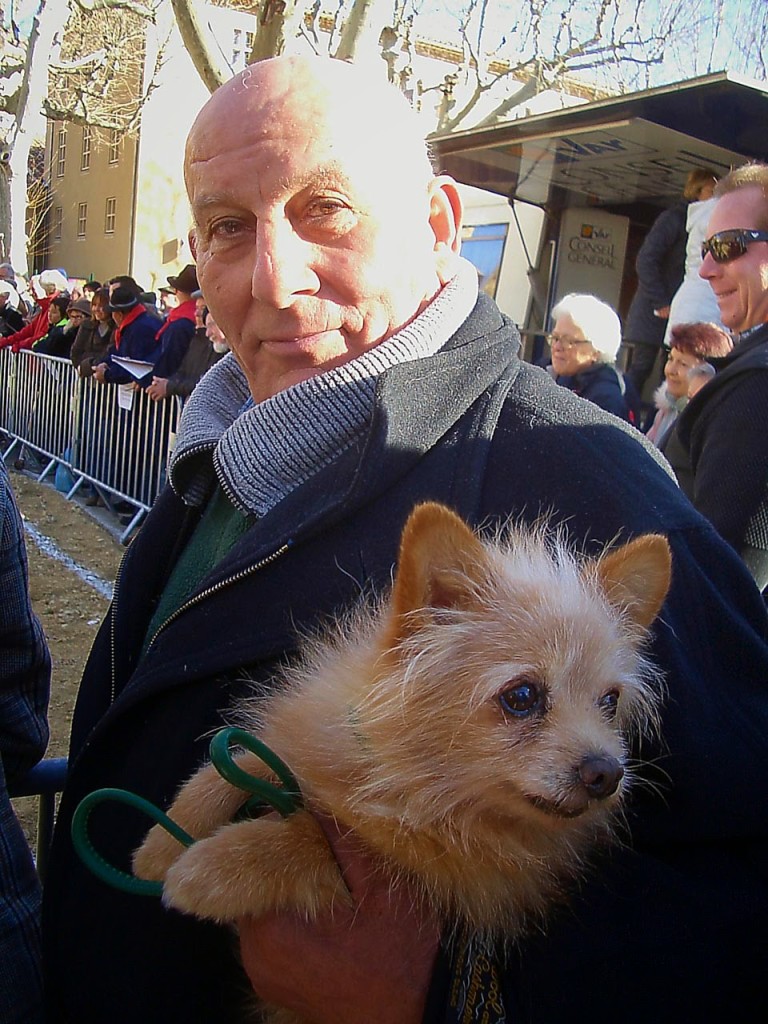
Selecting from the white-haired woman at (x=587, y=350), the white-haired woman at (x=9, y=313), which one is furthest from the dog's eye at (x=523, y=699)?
the white-haired woman at (x=9, y=313)

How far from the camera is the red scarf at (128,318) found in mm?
10086

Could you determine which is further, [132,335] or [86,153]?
[86,153]

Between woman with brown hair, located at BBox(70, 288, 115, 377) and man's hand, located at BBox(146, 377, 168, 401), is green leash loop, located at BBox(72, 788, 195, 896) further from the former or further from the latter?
woman with brown hair, located at BBox(70, 288, 115, 377)

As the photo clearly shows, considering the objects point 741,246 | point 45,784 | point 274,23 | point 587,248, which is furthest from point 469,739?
point 274,23

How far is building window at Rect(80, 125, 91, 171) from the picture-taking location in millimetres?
36156

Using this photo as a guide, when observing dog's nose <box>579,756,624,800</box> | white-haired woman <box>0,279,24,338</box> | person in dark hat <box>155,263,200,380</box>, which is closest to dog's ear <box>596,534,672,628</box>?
dog's nose <box>579,756,624,800</box>

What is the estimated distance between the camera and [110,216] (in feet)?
111

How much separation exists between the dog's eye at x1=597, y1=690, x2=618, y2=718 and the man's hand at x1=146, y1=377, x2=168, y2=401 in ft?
25.7

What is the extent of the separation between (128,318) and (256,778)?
9.71m

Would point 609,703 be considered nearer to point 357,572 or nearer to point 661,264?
point 357,572

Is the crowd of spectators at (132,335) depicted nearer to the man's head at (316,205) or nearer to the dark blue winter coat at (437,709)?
the man's head at (316,205)

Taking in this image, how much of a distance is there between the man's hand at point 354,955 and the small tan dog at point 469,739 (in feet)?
0.10

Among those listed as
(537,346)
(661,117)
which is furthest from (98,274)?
(661,117)

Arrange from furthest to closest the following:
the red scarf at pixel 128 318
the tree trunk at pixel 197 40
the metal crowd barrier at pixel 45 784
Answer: the tree trunk at pixel 197 40 → the red scarf at pixel 128 318 → the metal crowd barrier at pixel 45 784
